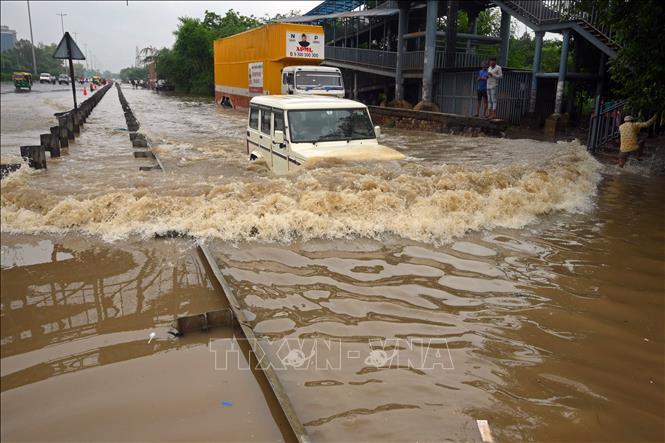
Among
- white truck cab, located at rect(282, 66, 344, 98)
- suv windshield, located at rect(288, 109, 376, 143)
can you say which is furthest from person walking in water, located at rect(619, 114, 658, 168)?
white truck cab, located at rect(282, 66, 344, 98)

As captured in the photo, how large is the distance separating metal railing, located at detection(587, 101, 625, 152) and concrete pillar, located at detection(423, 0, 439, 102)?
31.5 feet

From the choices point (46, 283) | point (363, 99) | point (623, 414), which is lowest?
point (623, 414)

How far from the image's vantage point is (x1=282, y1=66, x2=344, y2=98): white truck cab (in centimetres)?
1953

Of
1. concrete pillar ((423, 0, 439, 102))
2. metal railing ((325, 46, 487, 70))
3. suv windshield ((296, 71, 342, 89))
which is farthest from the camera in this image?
metal railing ((325, 46, 487, 70))

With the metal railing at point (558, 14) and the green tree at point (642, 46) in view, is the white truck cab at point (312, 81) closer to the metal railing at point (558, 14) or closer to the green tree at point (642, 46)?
the metal railing at point (558, 14)

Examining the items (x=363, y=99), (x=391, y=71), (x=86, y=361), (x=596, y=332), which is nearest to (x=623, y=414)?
(x=596, y=332)

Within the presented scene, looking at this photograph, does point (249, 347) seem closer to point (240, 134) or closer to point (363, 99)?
point (240, 134)

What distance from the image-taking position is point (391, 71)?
27703 mm

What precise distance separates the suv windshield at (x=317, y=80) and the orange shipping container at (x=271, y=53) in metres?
2.26

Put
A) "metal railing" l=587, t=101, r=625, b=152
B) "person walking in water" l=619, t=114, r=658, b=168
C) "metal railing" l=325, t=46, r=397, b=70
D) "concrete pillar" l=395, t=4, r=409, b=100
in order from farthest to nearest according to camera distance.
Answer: "metal railing" l=325, t=46, r=397, b=70 → "concrete pillar" l=395, t=4, r=409, b=100 → "metal railing" l=587, t=101, r=625, b=152 → "person walking in water" l=619, t=114, r=658, b=168

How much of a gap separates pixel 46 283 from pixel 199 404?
7.60ft

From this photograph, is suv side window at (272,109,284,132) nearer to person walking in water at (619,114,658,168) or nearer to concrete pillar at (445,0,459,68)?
person walking in water at (619,114,658,168)

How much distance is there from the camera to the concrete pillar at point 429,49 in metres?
22.2

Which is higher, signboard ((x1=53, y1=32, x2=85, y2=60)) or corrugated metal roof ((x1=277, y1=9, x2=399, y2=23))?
corrugated metal roof ((x1=277, y1=9, x2=399, y2=23))
